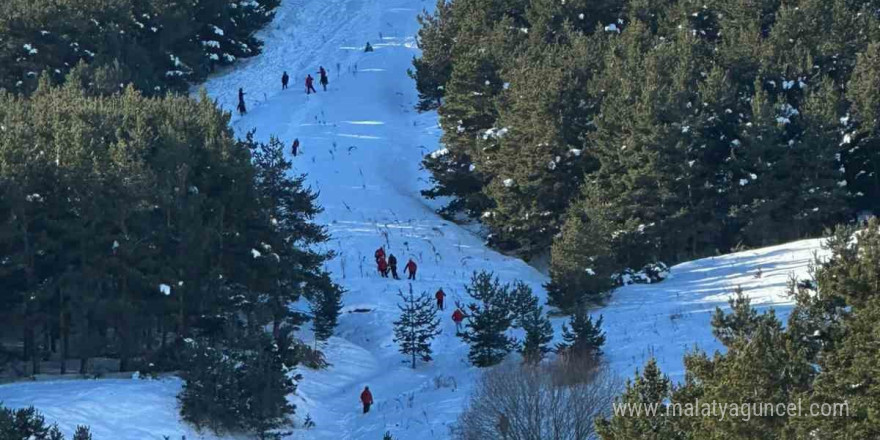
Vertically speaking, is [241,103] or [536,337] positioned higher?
[241,103]

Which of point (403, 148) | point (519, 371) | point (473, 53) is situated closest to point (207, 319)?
point (519, 371)

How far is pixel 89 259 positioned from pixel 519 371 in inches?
461

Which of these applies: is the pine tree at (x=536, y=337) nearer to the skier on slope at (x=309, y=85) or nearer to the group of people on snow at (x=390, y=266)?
the group of people on snow at (x=390, y=266)

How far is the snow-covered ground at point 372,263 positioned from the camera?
31797mm

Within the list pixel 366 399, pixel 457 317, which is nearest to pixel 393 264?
pixel 457 317

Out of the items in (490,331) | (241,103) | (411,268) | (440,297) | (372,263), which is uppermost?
(241,103)

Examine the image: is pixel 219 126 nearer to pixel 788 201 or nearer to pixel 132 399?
pixel 132 399

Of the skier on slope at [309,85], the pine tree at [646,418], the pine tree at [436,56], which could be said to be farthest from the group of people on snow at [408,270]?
the skier on slope at [309,85]

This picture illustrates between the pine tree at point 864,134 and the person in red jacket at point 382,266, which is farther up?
the pine tree at point 864,134

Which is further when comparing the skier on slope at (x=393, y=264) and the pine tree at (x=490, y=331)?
the skier on slope at (x=393, y=264)

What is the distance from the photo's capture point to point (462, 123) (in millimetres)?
52969

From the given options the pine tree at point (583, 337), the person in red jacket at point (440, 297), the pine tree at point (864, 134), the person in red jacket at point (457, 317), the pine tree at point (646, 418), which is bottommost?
the pine tree at point (646, 418)

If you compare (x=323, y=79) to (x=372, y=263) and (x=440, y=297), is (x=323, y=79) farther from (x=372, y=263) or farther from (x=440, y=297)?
(x=440, y=297)

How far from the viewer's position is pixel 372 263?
45.4 metres
